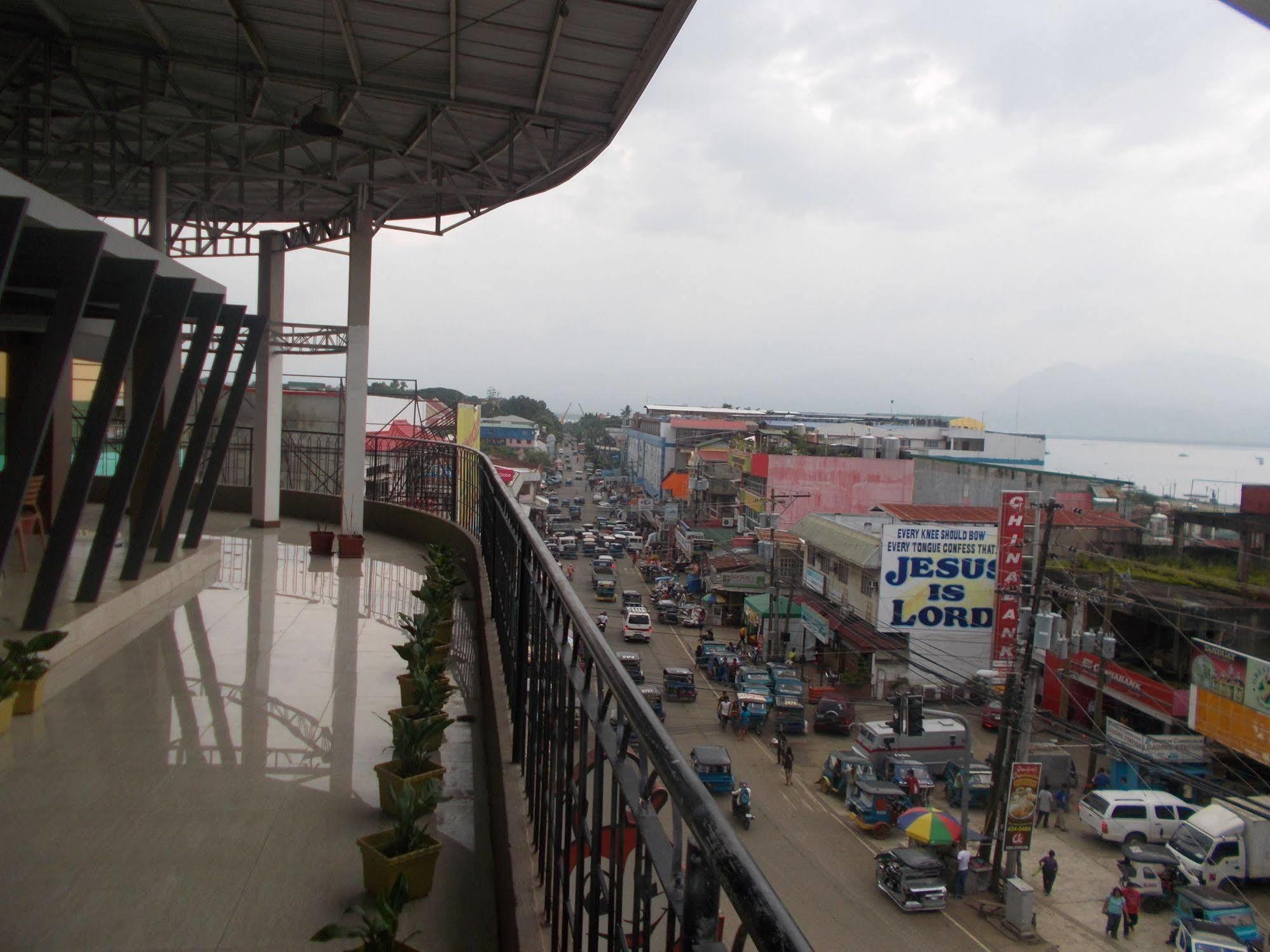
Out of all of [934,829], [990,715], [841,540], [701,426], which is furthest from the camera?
[701,426]

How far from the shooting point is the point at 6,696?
3273 mm

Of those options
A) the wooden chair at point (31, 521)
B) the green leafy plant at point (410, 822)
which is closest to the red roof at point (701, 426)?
the wooden chair at point (31, 521)

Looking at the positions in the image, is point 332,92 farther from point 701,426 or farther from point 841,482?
point 701,426

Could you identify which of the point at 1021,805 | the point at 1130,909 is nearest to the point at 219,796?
the point at 1021,805

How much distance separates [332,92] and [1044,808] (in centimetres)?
1358

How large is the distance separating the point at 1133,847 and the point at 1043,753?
12.2ft

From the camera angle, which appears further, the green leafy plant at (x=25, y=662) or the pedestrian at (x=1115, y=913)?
the pedestrian at (x=1115, y=913)

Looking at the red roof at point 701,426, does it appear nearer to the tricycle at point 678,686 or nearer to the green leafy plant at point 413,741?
the tricycle at point 678,686

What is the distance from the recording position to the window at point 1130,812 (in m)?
12.5

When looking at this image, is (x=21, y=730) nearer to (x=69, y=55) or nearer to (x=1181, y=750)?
(x=69, y=55)

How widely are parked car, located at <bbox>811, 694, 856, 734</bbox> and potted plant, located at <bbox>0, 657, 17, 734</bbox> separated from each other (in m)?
14.7

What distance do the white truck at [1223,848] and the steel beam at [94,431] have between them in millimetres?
12627

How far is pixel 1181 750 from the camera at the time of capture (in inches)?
573

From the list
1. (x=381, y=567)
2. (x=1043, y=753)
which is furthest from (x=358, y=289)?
(x=1043, y=753)
